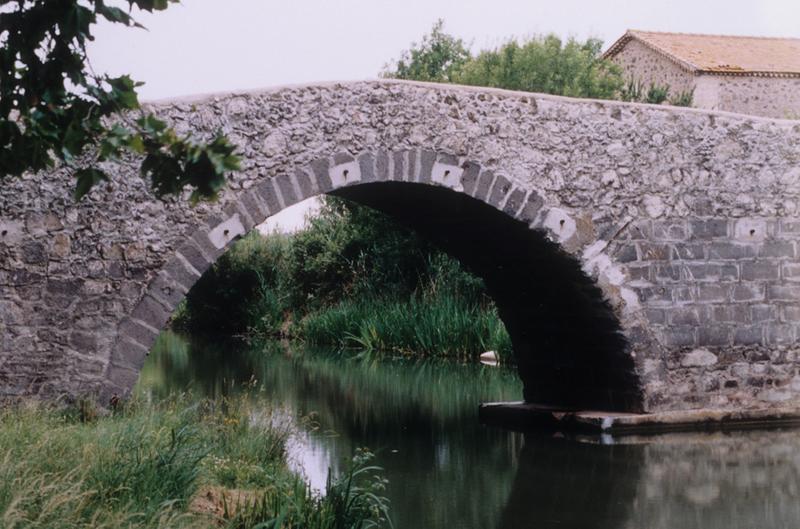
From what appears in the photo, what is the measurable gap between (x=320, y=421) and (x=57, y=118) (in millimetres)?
7008

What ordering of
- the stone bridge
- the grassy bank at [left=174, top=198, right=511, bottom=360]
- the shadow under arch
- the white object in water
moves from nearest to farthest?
the stone bridge < the shadow under arch < the white object in water < the grassy bank at [left=174, top=198, right=511, bottom=360]

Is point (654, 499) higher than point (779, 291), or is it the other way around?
point (779, 291)

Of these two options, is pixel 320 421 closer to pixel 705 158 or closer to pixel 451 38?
pixel 705 158

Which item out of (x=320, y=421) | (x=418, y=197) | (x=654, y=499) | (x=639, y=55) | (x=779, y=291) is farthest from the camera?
(x=639, y=55)

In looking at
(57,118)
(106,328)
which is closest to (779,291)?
(106,328)

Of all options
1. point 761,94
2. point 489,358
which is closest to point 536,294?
point 489,358

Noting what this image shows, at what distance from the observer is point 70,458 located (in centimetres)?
473

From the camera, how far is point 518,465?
26.0ft

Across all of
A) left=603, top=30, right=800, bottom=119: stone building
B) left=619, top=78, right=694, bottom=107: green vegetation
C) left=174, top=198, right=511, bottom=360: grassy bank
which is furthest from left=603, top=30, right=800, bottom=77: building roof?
left=174, top=198, right=511, bottom=360: grassy bank

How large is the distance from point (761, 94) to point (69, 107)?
21.3m

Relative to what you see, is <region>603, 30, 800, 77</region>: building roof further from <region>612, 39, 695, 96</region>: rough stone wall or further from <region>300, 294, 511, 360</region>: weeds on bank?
<region>300, 294, 511, 360</region>: weeds on bank

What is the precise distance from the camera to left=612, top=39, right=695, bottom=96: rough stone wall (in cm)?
2259

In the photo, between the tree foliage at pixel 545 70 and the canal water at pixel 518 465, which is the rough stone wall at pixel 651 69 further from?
the canal water at pixel 518 465

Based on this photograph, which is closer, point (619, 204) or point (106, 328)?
point (106, 328)
